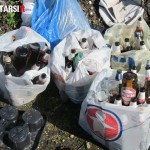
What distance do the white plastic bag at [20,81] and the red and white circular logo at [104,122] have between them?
503mm

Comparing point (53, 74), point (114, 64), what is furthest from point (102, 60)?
point (53, 74)

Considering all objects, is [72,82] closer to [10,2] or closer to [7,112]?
[7,112]

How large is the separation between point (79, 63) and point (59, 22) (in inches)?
30.0

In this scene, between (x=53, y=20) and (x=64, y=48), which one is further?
(x=53, y=20)

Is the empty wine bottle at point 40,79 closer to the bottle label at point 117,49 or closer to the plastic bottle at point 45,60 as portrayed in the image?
the plastic bottle at point 45,60

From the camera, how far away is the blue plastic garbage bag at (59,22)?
328 centimetres

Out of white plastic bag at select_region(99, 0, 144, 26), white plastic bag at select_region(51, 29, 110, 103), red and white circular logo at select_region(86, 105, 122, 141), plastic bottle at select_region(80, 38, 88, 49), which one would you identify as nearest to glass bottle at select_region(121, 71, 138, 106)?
red and white circular logo at select_region(86, 105, 122, 141)

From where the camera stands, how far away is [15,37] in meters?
3.09

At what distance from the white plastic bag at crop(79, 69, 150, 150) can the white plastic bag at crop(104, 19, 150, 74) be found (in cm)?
27

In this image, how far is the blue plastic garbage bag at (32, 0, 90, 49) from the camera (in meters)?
3.28

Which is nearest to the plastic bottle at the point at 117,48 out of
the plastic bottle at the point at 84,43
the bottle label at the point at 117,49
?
the bottle label at the point at 117,49

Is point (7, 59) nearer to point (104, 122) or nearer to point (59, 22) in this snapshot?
point (59, 22)

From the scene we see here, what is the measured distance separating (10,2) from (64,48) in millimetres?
1069

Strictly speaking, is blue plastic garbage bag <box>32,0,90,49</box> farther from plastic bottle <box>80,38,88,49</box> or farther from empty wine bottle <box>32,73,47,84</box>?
empty wine bottle <box>32,73,47,84</box>
